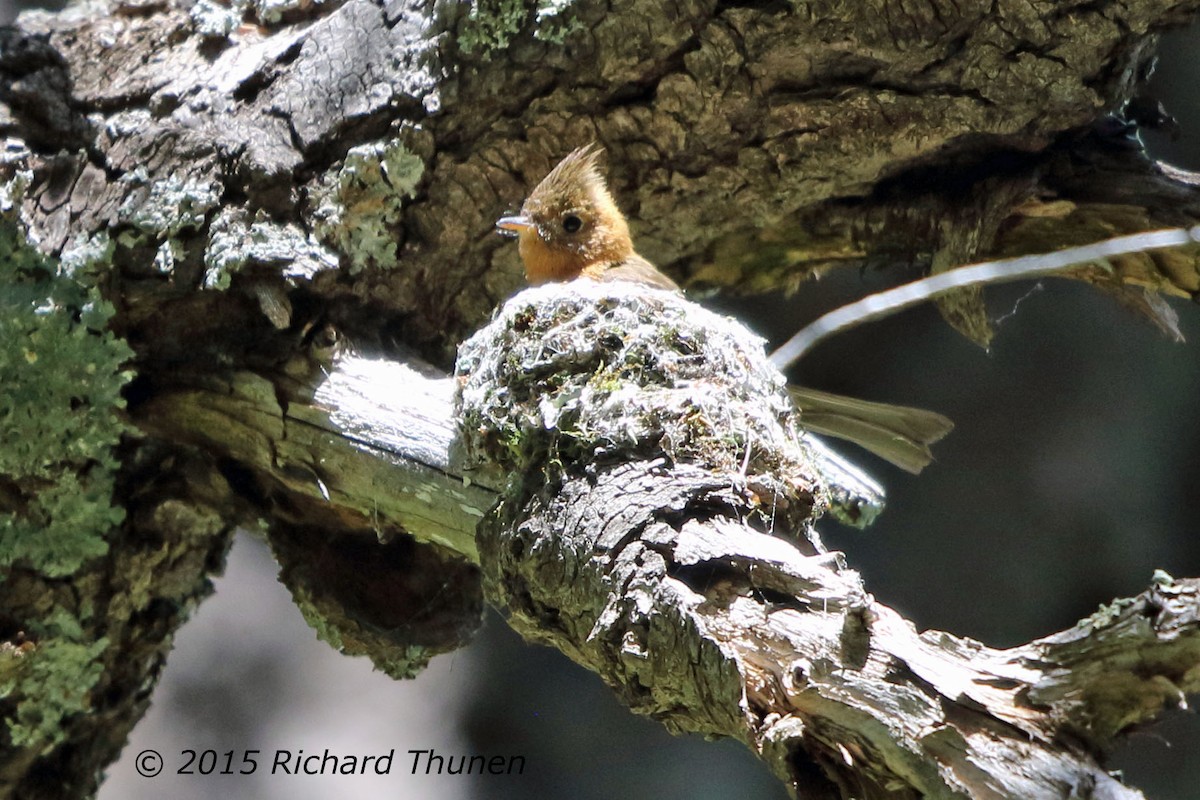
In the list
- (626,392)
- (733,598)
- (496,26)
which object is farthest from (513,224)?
(733,598)

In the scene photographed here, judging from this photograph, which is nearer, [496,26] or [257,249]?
[257,249]

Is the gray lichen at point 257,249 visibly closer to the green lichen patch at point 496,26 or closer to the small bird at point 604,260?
the small bird at point 604,260

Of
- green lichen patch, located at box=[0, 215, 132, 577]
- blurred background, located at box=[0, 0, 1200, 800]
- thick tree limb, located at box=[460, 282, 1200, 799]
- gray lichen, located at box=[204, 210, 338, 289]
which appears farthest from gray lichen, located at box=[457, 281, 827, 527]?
blurred background, located at box=[0, 0, 1200, 800]

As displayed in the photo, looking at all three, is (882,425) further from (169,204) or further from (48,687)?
(48,687)

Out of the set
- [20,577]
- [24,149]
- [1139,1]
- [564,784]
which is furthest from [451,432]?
[564,784]

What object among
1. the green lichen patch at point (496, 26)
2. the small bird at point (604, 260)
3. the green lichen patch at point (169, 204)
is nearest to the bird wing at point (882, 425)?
the small bird at point (604, 260)

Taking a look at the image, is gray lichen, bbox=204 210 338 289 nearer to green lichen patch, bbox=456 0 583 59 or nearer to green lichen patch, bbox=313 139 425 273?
green lichen patch, bbox=313 139 425 273

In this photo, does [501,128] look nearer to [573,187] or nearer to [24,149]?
[573,187]
